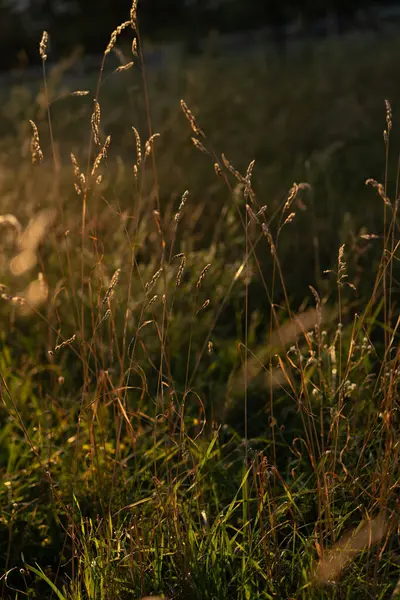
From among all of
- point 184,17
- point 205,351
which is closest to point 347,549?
point 205,351

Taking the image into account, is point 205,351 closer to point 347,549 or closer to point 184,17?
point 347,549

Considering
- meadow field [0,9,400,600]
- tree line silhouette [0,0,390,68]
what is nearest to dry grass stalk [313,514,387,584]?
meadow field [0,9,400,600]

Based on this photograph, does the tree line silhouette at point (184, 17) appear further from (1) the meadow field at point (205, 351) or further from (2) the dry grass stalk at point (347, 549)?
(2) the dry grass stalk at point (347, 549)

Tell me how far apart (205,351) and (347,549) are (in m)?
1.44

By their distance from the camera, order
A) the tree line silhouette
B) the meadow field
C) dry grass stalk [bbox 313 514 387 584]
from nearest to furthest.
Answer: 1. dry grass stalk [bbox 313 514 387 584]
2. the meadow field
3. the tree line silhouette

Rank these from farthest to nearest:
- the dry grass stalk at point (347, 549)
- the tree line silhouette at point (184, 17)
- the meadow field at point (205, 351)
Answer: the tree line silhouette at point (184, 17), the meadow field at point (205, 351), the dry grass stalk at point (347, 549)

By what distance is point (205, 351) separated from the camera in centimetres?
307

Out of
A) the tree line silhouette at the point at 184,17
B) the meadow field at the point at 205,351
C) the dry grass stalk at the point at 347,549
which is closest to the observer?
the dry grass stalk at the point at 347,549

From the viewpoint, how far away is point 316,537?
1707 mm

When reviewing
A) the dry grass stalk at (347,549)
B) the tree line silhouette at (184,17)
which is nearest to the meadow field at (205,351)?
the dry grass stalk at (347,549)

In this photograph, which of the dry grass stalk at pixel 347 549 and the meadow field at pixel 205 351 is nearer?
the dry grass stalk at pixel 347 549

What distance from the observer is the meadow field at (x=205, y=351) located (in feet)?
5.74

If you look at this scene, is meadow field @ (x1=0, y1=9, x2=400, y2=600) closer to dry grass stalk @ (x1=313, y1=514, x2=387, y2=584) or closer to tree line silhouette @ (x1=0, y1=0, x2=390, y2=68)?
dry grass stalk @ (x1=313, y1=514, x2=387, y2=584)

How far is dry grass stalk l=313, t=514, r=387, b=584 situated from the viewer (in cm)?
165
